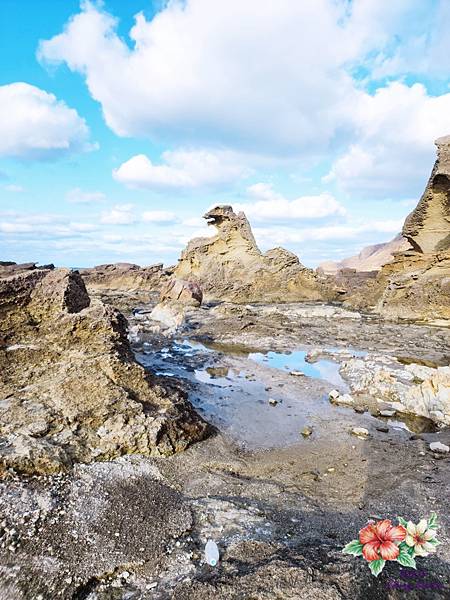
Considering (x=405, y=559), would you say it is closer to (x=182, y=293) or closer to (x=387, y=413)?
(x=387, y=413)

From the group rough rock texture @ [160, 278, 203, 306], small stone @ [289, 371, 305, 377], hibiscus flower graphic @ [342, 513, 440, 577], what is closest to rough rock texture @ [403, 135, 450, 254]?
rough rock texture @ [160, 278, 203, 306]

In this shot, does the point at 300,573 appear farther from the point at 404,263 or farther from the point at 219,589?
the point at 404,263

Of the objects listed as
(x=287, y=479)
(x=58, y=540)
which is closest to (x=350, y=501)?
(x=287, y=479)

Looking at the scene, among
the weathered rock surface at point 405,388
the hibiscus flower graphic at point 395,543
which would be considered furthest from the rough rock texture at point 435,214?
the hibiscus flower graphic at point 395,543

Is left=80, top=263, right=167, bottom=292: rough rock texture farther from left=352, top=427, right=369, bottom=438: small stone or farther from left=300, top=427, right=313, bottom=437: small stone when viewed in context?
left=352, top=427, right=369, bottom=438: small stone

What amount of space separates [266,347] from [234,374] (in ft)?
11.1

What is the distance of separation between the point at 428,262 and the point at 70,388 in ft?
66.1

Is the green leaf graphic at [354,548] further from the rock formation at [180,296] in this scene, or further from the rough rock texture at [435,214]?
the rough rock texture at [435,214]

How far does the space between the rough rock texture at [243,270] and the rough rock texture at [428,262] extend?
9.25 metres

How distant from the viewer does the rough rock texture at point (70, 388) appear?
4096 mm

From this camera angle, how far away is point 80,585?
243 centimetres

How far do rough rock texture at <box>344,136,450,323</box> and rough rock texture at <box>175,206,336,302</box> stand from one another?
9254mm

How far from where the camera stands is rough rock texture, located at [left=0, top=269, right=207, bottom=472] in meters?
4.10

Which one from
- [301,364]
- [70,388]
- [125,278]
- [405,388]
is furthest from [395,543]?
[125,278]
